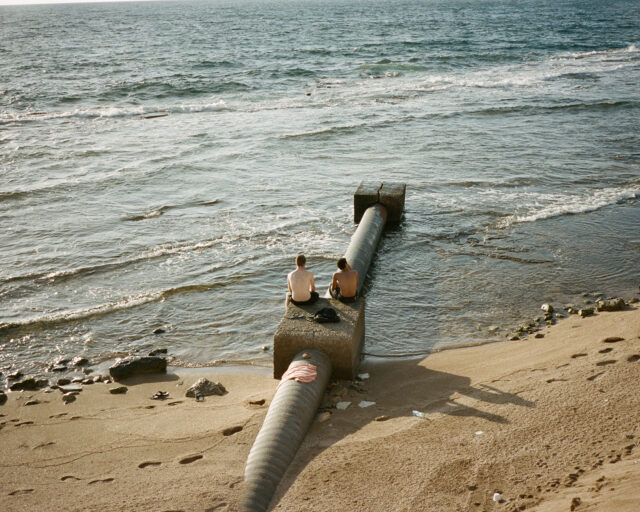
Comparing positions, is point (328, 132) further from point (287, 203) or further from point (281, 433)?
point (281, 433)

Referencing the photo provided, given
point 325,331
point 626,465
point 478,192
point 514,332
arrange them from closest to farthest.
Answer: point 626,465 → point 325,331 → point 514,332 → point 478,192

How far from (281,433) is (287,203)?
10.5 meters

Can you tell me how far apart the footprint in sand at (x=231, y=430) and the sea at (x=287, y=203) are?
7.91 feet

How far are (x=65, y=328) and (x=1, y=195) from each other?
8561 mm

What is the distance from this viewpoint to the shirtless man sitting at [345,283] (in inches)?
370

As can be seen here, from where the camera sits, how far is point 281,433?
23.0ft

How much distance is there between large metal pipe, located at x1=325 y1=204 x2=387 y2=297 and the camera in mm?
11727

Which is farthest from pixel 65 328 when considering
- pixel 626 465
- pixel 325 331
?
pixel 626 465

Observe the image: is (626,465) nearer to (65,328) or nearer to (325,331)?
(325,331)

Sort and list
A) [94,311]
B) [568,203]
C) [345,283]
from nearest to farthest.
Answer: [345,283], [94,311], [568,203]

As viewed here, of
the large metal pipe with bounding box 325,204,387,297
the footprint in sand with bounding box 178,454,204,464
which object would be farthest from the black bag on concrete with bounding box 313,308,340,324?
the footprint in sand with bounding box 178,454,204,464

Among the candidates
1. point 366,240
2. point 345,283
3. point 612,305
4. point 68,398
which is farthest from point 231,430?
point 612,305

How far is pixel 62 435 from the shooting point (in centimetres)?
788

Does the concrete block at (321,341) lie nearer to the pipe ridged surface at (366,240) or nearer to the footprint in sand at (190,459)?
the pipe ridged surface at (366,240)
